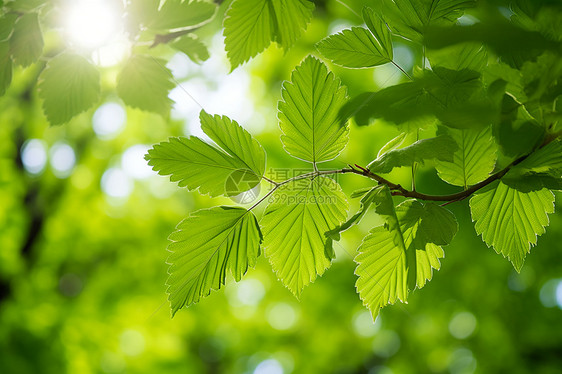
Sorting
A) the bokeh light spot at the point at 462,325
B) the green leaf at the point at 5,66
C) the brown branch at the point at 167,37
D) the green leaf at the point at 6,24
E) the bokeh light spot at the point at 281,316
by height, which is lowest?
the bokeh light spot at the point at 462,325

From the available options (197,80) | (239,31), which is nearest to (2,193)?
(197,80)

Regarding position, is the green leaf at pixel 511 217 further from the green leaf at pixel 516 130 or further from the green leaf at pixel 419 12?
the green leaf at pixel 419 12

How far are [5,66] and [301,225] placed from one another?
72 cm

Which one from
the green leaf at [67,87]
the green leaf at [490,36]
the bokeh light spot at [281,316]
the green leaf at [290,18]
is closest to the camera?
the green leaf at [490,36]

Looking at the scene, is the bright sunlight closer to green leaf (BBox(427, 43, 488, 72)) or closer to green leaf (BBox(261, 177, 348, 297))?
green leaf (BBox(261, 177, 348, 297))

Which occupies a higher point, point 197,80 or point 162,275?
point 197,80

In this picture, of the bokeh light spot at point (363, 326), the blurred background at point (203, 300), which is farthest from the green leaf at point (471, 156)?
the bokeh light spot at point (363, 326)

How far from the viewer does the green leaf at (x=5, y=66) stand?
0.84 meters

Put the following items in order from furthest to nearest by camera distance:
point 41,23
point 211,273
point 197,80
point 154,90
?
point 197,80
point 154,90
point 41,23
point 211,273

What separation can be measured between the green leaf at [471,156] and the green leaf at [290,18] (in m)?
0.32

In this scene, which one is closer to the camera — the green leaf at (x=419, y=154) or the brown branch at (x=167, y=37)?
the green leaf at (x=419, y=154)

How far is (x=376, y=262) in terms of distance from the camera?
63cm

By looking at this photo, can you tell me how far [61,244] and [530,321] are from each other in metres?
6.52

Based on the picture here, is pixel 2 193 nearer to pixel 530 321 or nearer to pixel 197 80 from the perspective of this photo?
pixel 197 80
